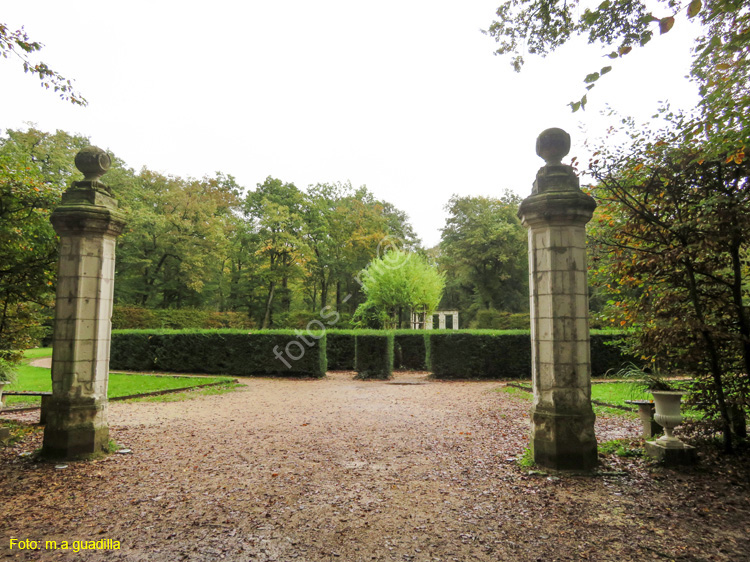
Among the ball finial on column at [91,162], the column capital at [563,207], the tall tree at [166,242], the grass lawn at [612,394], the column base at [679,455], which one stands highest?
the tall tree at [166,242]

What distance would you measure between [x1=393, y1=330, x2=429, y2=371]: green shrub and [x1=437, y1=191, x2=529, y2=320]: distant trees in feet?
58.8

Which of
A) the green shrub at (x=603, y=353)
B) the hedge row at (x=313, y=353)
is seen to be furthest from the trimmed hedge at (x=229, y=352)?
the green shrub at (x=603, y=353)

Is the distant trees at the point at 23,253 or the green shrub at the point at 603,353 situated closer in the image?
the distant trees at the point at 23,253

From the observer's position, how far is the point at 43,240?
254 inches

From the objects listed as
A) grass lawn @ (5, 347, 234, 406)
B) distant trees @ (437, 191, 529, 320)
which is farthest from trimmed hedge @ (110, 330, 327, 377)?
distant trees @ (437, 191, 529, 320)

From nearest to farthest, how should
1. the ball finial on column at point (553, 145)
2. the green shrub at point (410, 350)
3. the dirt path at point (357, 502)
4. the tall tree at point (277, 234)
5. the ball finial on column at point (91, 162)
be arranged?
the dirt path at point (357, 502), the ball finial on column at point (553, 145), the ball finial on column at point (91, 162), the green shrub at point (410, 350), the tall tree at point (277, 234)

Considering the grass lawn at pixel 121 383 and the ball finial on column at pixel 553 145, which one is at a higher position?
the ball finial on column at pixel 553 145

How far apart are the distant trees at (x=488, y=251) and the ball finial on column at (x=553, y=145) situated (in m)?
28.4

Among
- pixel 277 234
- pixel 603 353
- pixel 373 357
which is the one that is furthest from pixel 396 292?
pixel 603 353

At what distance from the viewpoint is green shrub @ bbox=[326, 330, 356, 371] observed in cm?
1641

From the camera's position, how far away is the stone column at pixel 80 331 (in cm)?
512

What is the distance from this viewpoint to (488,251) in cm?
3369

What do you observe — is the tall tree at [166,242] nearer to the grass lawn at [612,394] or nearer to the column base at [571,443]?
the grass lawn at [612,394]

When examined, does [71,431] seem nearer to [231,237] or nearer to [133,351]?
[133,351]
